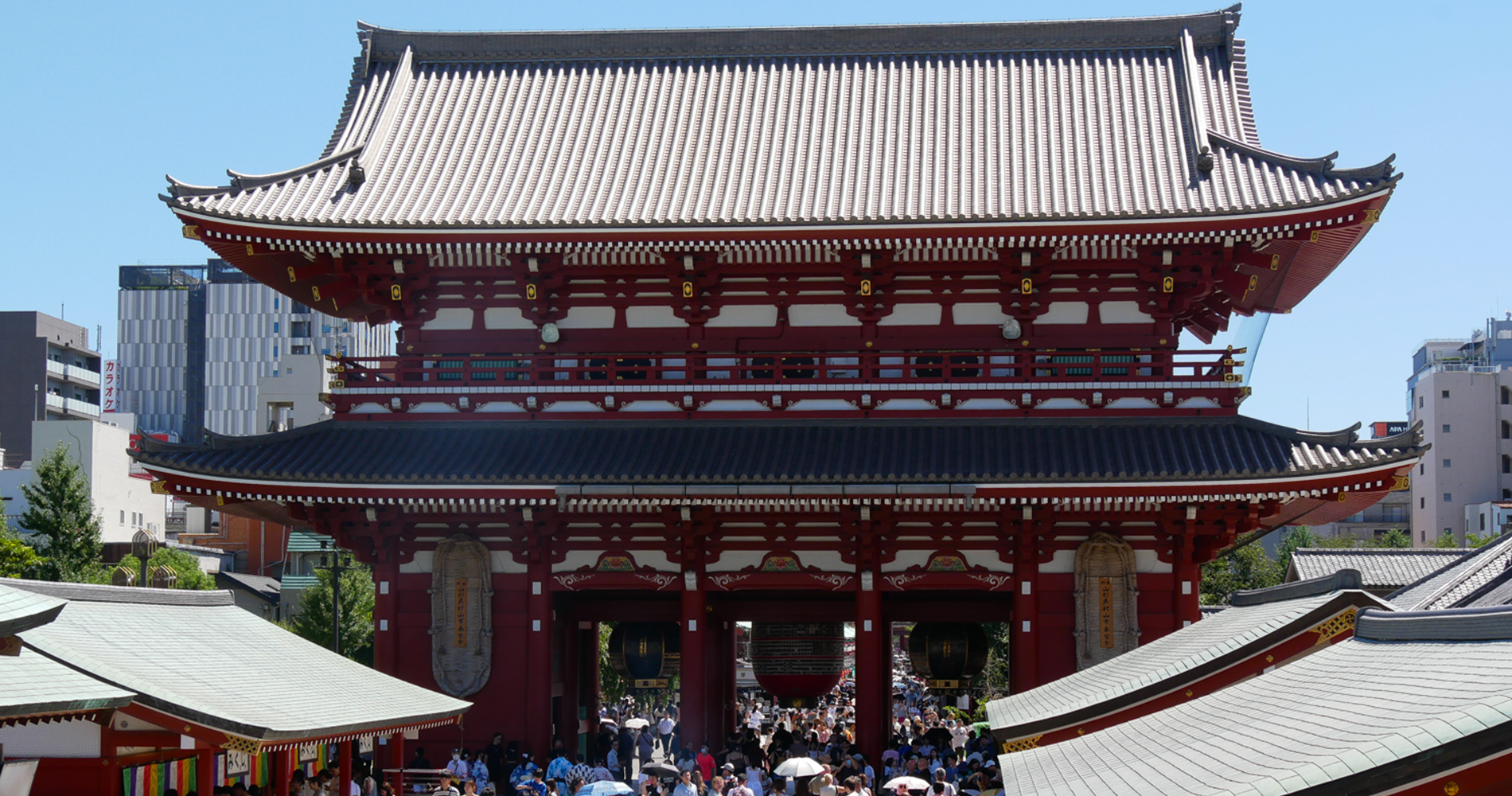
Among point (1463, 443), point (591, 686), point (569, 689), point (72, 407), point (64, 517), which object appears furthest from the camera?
point (72, 407)

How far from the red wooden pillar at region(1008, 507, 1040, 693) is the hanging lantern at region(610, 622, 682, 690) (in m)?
7.04

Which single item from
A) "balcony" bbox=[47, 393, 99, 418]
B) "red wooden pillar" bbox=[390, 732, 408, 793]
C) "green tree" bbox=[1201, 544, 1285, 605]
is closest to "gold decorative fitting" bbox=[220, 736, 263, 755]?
"red wooden pillar" bbox=[390, 732, 408, 793]

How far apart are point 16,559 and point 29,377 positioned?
242 feet

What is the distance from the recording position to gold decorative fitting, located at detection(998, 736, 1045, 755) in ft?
53.5

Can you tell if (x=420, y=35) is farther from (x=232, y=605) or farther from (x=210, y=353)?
(x=210, y=353)

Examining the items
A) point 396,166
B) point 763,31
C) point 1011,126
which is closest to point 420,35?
point 396,166

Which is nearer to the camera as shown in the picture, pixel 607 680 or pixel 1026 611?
pixel 1026 611

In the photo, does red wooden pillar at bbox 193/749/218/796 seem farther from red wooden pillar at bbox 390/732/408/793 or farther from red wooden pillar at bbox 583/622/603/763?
red wooden pillar at bbox 583/622/603/763

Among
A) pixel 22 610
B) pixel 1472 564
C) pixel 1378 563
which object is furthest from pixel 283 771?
pixel 1378 563

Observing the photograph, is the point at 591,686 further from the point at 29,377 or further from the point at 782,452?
the point at 29,377

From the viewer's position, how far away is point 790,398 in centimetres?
2778

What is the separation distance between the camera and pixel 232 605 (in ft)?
75.4

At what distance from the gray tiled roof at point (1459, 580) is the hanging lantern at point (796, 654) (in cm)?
1081

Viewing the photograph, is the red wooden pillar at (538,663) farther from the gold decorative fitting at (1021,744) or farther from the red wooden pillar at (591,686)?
the gold decorative fitting at (1021,744)
